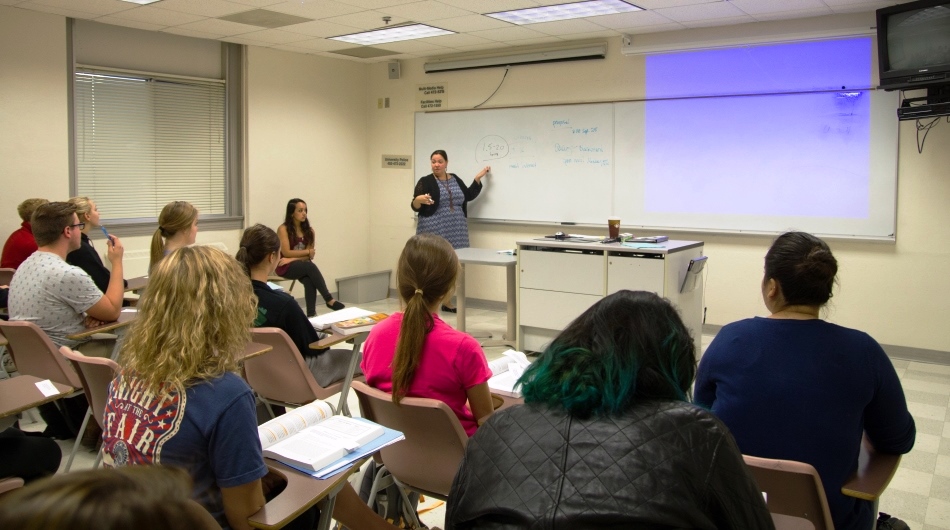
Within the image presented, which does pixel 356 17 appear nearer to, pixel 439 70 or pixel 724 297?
pixel 439 70

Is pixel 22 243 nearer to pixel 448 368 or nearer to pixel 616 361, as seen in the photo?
pixel 448 368

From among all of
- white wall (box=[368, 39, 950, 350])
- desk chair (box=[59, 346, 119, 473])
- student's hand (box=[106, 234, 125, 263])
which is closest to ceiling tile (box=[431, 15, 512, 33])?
white wall (box=[368, 39, 950, 350])

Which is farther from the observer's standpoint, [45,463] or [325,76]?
[325,76]

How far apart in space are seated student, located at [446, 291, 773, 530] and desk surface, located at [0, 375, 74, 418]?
60.9 inches

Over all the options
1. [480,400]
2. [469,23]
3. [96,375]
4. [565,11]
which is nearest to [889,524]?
[480,400]

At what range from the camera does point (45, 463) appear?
80.8 inches

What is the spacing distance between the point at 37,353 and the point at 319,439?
196 centimetres

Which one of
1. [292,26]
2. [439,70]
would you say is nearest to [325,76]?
[439,70]

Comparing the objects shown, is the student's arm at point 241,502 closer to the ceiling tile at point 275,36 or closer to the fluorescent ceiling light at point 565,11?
the fluorescent ceiling light at point 565,11

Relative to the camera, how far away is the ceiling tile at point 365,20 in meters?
5.62

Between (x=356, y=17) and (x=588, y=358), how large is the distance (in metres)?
5.10

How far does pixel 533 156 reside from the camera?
23.0 ft

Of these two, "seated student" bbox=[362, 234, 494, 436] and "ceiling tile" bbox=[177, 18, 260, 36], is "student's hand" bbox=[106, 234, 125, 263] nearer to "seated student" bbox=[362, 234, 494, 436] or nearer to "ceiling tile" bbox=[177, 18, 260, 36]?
"seated student" bbox=[362, 234, 494, 436]

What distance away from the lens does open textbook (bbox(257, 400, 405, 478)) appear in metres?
1.80
